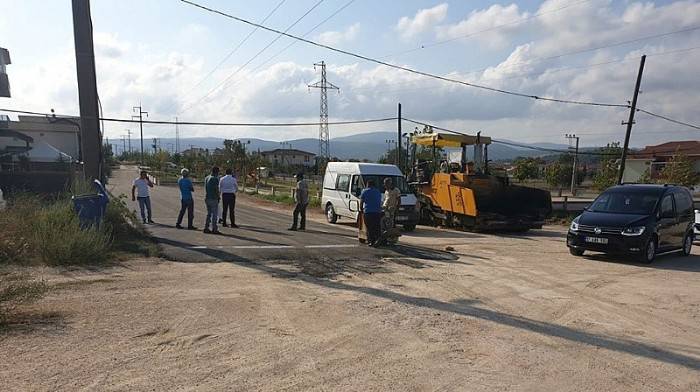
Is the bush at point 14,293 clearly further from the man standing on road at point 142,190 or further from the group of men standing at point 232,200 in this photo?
the man standing on road at point 142,190

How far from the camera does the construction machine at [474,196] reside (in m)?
17.1

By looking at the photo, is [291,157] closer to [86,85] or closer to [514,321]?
[86,85]

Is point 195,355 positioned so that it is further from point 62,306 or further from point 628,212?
point 628,212

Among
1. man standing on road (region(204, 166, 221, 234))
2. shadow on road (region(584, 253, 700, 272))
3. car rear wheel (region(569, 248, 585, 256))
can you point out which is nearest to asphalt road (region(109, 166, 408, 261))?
man standing on road (region(204, 166, 221, 234))

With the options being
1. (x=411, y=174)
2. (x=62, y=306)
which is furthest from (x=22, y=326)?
(x=411, y=174)

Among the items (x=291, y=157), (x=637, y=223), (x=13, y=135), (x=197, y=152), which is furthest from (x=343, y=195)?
(x=291, y=157)

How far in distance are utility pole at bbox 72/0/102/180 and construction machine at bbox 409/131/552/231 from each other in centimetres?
1076

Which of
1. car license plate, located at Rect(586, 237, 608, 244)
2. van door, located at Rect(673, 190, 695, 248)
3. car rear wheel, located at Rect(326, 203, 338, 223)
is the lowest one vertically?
car rear wheel, located at Rect(326, 203, 338, 223)

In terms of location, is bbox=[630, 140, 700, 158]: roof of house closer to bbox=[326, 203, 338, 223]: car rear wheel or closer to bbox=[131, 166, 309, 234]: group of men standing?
bbox=[326, 203, 338, 223]: car rear wheel

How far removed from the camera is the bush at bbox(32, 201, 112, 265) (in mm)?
8789

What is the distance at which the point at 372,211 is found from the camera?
489 inches

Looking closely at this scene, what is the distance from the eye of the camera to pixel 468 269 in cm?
1007

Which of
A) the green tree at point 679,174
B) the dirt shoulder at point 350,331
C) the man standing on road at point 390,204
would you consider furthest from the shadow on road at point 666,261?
the green tree at point 679,174

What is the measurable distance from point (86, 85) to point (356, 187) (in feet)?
29.3
